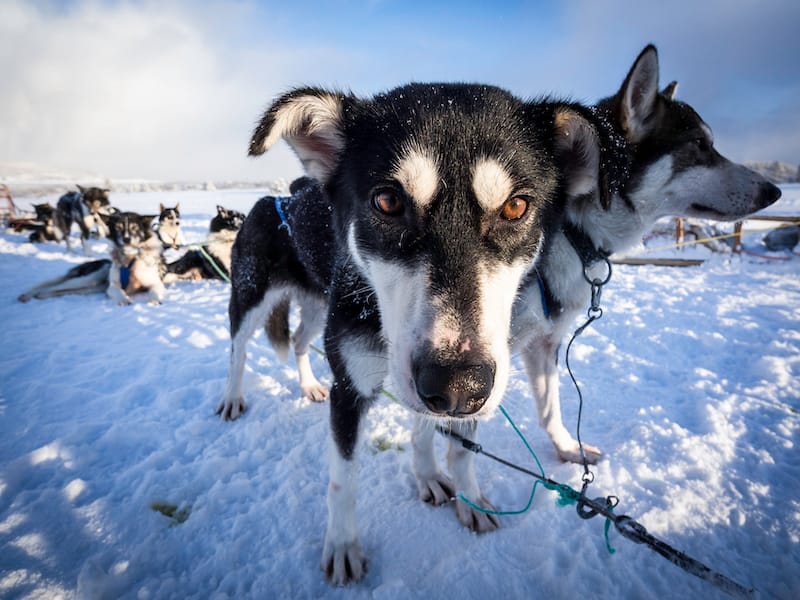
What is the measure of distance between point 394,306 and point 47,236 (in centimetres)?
1741

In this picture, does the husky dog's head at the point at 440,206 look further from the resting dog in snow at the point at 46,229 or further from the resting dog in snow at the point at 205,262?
the resting dog in snow at the point at 46,229

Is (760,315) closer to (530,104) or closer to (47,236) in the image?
(530,104)

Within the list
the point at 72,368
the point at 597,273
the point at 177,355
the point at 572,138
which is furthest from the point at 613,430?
the point at 72,368

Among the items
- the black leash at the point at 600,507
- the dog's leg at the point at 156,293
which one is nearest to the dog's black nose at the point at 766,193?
the black leash at the point at 600,507

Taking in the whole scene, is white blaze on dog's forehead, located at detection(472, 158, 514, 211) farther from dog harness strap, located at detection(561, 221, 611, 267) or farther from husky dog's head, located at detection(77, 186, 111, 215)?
husky dog's head, located at detection(77, 186, 111, 215)

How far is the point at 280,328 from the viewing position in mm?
3311

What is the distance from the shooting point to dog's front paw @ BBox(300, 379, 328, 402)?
10.6 feet

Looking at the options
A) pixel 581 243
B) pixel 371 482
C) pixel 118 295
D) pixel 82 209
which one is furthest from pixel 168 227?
pixel 581 243

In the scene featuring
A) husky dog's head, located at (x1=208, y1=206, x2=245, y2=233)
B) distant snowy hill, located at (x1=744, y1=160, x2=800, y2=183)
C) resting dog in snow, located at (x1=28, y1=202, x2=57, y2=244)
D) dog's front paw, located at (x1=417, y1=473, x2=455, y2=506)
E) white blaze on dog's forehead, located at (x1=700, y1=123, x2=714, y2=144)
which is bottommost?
resting dog in snow, located at (x1=28, y1=202, x2=57, y2=244)

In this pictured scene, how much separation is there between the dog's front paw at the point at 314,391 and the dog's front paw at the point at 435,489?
4.31ft

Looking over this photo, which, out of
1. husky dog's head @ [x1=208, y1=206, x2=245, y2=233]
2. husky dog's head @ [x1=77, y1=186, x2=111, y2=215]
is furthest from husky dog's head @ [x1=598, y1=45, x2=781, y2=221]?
husky dog's head @ [x1=77, y1=186, x2=111, y2=215]

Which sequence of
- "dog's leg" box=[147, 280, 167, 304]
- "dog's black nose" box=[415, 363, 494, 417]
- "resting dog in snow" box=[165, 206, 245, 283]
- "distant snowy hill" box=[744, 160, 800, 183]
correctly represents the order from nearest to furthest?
"dog's black nose" box=[415, 363, 494, 417] → "dog's leg" box=[147, 280, 167, 304] → "resting dog in snow" box=[165, 206, 245, 283] → "distant snowy hill" box=[744, 160, 800, 183]

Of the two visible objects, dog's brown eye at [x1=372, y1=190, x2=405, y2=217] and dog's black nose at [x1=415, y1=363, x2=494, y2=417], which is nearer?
dog's black nose at [x1=415, y1=363, x2=494, y2=417]

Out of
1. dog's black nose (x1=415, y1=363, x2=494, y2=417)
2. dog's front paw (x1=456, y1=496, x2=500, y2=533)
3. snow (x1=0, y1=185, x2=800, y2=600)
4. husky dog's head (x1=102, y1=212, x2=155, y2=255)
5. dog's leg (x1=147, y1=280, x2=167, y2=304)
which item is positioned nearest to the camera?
dog's black nose (x1=415, y1=363, x2=494, y2=417)
